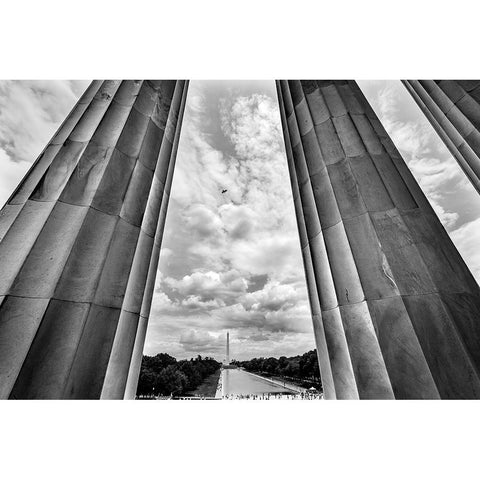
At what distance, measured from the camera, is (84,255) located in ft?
19.6

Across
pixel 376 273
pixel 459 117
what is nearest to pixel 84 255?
pixel 376 273

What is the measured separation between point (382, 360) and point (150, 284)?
6995mm

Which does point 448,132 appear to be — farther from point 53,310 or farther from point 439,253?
point 53,310

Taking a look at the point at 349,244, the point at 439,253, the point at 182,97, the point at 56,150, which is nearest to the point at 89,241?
the point at 56,150

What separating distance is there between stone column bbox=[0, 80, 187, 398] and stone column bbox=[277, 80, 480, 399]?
5581 millimetres

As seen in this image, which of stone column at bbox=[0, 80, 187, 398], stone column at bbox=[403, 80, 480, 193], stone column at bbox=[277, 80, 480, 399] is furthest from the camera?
stone column at bbox=[403, 80, 480, 193]

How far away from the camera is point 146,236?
7.80m

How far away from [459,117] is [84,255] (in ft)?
50.7

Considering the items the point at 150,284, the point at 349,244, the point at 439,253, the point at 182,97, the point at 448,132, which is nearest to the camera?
the point at 439,253

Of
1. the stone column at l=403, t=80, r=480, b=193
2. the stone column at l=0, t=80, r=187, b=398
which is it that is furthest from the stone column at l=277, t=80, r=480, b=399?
the stone column at l=0, t=80, r=187, b=398

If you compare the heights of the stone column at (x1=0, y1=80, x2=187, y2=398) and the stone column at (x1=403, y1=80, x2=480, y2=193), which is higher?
the stone column at (x1=403, y1=80, x2=480, y2=193)

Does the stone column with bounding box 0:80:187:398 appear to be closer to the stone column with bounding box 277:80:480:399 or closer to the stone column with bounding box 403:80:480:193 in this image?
the stone column with bounding box 277:80:480:399

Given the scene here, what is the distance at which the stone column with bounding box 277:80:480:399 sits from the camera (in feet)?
17.5

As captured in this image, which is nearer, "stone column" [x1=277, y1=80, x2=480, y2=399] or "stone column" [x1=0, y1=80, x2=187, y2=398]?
"stone column" [x1=0, y1=80, x2=187, y2=398]
